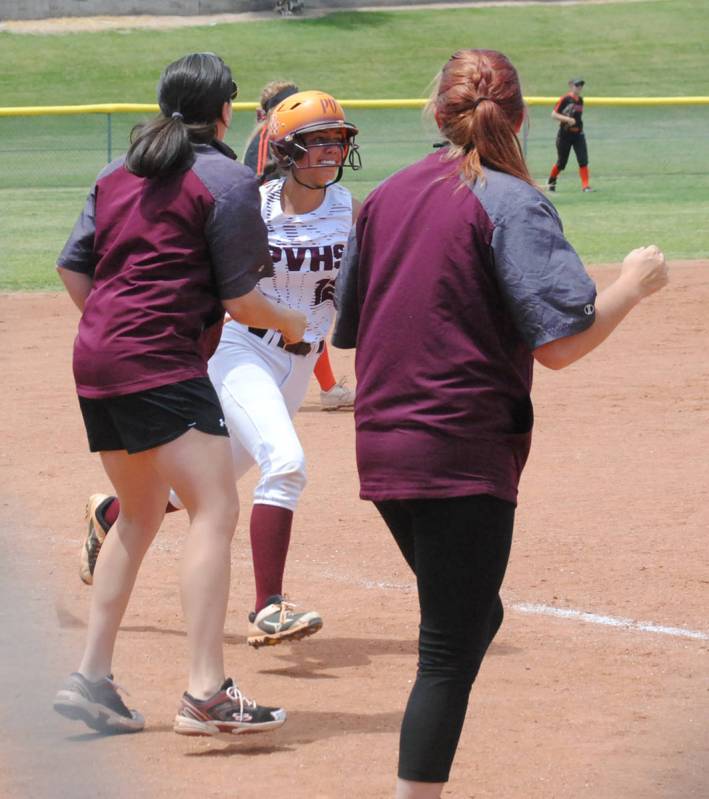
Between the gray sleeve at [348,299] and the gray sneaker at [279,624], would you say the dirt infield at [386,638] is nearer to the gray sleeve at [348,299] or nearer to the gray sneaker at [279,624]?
the gray sneaker at [279,624]

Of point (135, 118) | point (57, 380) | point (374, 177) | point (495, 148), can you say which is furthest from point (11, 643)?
point (135, 118)

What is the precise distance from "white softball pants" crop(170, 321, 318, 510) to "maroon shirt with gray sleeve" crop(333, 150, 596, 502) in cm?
154

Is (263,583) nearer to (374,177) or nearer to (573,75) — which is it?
(374,177)

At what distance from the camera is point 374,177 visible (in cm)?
2217

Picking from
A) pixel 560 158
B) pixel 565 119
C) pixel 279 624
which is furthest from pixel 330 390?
pixel 560 158

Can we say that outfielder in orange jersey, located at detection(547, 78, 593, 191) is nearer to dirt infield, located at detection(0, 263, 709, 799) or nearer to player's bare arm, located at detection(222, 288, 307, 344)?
dirt infield, located at detection(0, 263, 709, 799)

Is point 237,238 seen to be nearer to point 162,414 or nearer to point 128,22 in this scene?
point 162,414

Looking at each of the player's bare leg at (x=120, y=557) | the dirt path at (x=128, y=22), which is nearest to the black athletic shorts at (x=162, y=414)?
the player's bare leg at (x=120, y=557)

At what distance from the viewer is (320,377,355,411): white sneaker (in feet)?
29.7

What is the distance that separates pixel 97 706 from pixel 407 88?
121 feet

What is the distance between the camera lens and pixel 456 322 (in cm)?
310

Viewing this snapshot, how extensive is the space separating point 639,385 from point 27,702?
5.84 m

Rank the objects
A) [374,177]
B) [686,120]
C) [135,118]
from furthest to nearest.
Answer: [686,120] < [135,118] < [374,177]

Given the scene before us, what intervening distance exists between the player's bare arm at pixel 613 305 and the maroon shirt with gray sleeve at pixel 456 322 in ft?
0.11
